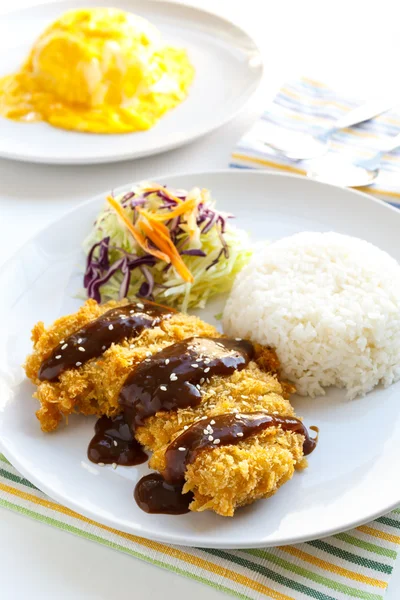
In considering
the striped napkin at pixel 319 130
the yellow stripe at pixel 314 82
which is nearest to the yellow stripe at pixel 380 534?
the striped napkin at pixel 319 130

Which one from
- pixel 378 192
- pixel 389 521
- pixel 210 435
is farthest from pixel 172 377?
pixel 378 192

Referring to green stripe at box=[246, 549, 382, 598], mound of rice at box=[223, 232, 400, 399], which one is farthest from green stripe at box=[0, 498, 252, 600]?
mound of rice at box=[223, 232, 400, 399]

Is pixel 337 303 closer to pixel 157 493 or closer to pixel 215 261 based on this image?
pixel 215 261

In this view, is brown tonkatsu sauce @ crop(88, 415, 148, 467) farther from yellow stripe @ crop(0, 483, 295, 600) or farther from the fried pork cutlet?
yellow stripe @ crop(0, 483, 295, 600)

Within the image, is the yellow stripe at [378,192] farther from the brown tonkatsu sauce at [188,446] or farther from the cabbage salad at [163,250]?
the brown tonkatsu sauce at [188,446]

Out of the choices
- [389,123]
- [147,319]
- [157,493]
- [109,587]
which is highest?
[389,123]

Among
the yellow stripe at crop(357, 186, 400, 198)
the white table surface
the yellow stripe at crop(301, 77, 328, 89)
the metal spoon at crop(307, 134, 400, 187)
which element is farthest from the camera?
the yellow stripe at crop(301, 77, 328, 89)

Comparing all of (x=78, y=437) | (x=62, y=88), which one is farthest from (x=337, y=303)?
(x=62, y=88)
